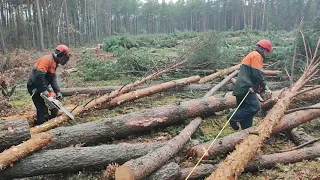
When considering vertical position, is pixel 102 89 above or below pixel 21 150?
below

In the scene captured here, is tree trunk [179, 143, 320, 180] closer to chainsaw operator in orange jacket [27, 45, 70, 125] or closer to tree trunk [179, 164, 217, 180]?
tree trunk [179, 164, 217, 180]

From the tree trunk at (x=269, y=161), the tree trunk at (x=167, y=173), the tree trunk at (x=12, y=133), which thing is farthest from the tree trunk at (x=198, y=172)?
the tree trunk at (x=12, y=133)

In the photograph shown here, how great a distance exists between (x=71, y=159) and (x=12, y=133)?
32.6 inches

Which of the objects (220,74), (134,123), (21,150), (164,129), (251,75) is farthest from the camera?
(220,74)

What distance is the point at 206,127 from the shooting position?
6004 mm

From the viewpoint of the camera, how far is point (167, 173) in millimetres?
3619

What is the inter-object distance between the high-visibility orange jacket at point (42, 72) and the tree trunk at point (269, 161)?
126 inches

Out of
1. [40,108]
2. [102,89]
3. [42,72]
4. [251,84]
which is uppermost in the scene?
→ [42,72]

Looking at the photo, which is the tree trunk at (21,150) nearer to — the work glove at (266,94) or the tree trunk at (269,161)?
the tree trunk at (269,161)

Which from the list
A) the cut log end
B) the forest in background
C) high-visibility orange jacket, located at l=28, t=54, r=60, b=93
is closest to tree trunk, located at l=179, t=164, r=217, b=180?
the cut log end

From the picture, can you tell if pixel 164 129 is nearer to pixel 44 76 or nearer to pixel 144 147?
pixel 144 147

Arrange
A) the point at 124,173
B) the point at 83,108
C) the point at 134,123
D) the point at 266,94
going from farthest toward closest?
the point at 83,108
the point at 266,94
the point at 134,123
the point at 124,173

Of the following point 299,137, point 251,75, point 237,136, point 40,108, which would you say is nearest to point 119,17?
point 40,108

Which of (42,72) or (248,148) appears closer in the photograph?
(248,148)
